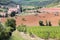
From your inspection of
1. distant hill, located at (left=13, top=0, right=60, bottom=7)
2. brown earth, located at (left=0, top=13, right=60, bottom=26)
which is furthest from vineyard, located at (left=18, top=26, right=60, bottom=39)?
distant hill, located at (left=13, top=0, right=60, bottom=7)

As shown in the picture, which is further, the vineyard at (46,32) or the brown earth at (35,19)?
the brown earth at (35,19)

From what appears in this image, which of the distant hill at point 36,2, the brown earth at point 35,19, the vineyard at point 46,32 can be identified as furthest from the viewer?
the distant hill at point 36,2

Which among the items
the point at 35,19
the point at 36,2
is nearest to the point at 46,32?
the point at 35,19

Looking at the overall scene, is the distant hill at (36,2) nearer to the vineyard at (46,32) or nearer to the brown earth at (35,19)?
the brown earth at (35,19)

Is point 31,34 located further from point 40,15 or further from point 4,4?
point 4,4

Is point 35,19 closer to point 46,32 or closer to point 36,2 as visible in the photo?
point 46,32

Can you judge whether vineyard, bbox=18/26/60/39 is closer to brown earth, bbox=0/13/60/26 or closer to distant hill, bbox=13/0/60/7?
brown earth, bbox=0/13/60/26

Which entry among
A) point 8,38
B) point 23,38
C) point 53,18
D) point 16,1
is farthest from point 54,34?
point 16,1

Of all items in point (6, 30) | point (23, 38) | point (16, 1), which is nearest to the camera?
point (6, 30)

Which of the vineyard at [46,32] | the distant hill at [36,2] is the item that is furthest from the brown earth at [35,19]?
the distant hill at [36,2]

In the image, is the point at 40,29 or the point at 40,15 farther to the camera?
the point at 40,15

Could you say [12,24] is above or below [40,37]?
above
